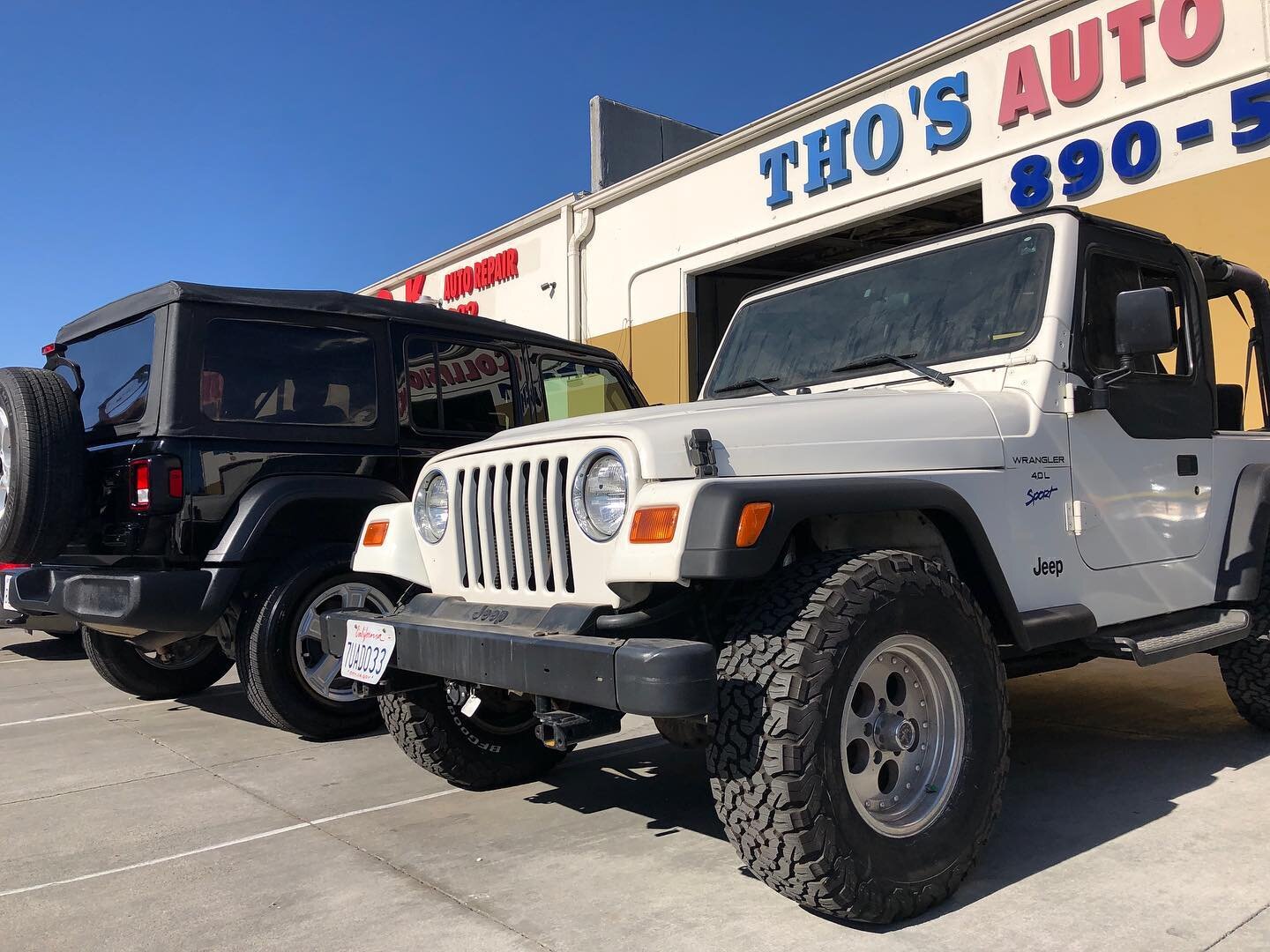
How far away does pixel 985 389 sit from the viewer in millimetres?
3484

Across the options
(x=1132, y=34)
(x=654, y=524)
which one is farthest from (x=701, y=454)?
(x=1132, y=34)

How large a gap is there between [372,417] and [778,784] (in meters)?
3.57

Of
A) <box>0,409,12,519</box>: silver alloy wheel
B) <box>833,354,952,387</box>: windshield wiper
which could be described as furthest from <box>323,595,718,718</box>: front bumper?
<box>0,409,12,519</box>: silver alloy wheel

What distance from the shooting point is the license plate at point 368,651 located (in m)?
3.27

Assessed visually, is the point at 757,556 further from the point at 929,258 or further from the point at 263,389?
the point at 263,389

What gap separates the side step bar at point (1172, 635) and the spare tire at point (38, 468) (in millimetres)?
4368

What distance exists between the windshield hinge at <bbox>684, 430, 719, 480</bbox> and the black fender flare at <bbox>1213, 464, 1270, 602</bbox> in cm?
264

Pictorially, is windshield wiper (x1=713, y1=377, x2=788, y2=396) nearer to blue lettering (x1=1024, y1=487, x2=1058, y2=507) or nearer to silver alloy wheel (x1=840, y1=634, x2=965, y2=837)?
blue lettering (x1=1024, y1=487, x2=1058, y2=507)

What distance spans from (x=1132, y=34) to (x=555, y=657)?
7894 mm

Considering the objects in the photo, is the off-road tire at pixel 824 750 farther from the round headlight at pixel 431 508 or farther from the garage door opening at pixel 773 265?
the garage door opening at pixel 773 265

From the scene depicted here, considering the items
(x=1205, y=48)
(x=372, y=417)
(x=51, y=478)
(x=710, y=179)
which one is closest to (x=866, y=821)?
(x=372, y=417)

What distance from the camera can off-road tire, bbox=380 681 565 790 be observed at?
378 centimetres

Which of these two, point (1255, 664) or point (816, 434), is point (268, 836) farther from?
point (1255, 664)

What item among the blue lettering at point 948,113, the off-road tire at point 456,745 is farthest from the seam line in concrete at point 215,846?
the blue lettering at point 948,113
